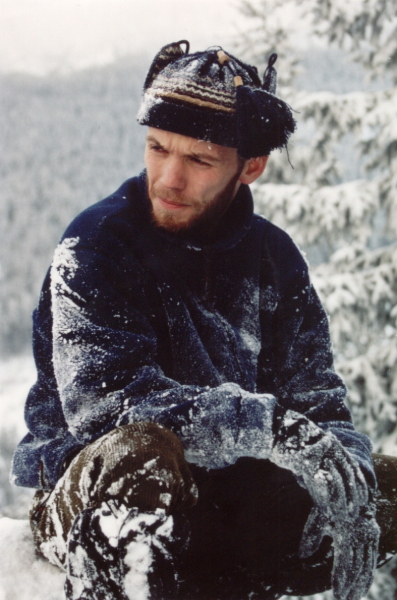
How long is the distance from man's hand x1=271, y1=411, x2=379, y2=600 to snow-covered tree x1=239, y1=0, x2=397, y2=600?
180 inches

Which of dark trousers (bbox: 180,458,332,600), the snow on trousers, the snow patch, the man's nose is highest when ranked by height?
the man's nose

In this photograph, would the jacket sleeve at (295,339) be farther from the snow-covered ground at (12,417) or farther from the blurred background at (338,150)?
the snow-covered ground at (12,417)

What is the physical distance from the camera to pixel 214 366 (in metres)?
1.61

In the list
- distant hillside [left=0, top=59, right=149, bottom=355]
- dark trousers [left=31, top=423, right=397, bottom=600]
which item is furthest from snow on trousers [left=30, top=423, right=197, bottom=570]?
distant hillside [left=0, top=59, right=149, bottom=355]

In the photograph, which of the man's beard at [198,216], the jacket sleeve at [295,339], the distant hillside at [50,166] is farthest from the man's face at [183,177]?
the distant hillside at [50,166]

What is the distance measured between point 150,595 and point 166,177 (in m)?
1.03

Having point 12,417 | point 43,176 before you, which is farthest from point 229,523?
point 43,176

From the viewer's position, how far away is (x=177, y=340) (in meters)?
1.57

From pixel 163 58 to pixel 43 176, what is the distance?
15.7 metres

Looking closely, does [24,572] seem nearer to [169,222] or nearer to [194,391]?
[194,391]

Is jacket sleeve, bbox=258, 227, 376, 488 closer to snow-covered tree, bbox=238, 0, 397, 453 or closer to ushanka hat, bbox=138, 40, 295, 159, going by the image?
ushanka hat, bbox=138, 40, 295, 159

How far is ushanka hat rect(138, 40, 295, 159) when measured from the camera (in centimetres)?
153

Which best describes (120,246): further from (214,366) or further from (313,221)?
(313,221)

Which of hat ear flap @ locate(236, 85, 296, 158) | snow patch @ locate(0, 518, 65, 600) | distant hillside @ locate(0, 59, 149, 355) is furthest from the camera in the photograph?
distant hillside @ locate(0, 59, 149, 355)
